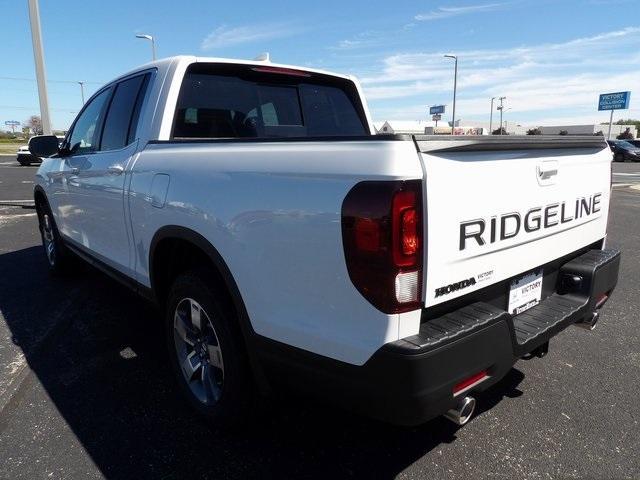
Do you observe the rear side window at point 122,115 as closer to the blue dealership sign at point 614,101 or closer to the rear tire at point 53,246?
the rear tire at point 53,246

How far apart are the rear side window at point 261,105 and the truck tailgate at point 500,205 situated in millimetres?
1704

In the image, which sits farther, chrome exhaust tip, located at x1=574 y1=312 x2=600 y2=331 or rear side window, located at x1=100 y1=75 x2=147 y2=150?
rear side window, located at x1=100 y1=75 x2=147 y2=150

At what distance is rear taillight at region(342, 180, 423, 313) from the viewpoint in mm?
1674

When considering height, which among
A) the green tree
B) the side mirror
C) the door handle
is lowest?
the door handle

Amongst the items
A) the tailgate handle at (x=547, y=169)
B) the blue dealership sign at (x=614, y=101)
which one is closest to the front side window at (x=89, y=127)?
the tailgate handle at (x=547, y=169)

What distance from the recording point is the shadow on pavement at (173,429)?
2.36m

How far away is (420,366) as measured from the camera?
1.67m

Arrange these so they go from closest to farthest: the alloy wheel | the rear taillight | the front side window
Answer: the rear taillight
the alloy wheel
the front side window

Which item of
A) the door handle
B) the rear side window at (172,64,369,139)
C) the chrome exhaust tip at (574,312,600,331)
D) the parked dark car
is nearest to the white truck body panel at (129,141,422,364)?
the rear side window at (172,64,369,139)

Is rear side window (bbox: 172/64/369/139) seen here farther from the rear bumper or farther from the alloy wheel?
the rear bumper

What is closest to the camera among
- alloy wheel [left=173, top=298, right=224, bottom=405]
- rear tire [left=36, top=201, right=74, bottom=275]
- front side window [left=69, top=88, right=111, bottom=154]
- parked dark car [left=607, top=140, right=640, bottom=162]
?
alloy wheel [left=173, top=298, right=224, bottom=405]

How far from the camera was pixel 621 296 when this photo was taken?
482cm

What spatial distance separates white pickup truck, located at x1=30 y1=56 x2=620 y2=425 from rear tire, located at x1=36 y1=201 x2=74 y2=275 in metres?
2.22

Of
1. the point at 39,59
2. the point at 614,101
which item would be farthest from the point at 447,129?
the point at 614,101
